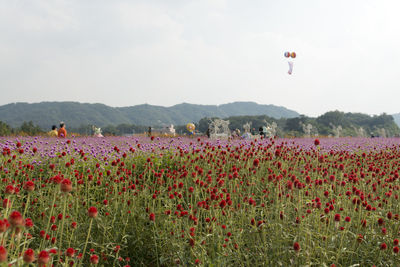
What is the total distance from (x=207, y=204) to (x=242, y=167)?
289 cm

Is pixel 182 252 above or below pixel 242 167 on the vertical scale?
below

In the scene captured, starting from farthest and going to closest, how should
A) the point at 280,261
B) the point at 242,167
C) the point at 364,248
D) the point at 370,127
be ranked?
1. the point at 370,127
2. the point at 242,167
3. the point at 364,248
4. the point at 280,261

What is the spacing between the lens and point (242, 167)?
6363mm

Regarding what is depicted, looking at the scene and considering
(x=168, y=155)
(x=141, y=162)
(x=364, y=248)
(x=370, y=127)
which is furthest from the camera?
(x=370, y=127)

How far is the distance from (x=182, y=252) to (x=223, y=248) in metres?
0.39

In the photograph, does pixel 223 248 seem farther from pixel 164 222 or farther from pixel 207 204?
pixel 164 222

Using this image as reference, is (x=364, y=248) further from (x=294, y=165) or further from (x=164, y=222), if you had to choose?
(x=294, y=165)

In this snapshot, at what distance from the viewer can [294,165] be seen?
6.65 meters

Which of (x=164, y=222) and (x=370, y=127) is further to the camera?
(x=370, y=127)

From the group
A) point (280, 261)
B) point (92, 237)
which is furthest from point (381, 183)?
point (92, 237)

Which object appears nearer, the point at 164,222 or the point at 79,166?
the point at 164,222

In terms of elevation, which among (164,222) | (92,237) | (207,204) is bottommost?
(92,237)

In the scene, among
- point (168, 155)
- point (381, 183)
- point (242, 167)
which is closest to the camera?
point (381, 183)

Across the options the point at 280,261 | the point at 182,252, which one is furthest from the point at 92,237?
the point at 280,261
